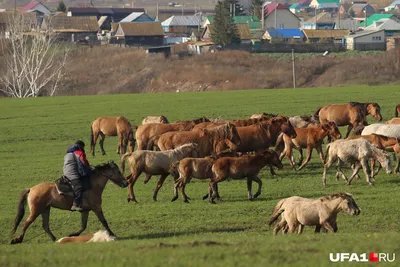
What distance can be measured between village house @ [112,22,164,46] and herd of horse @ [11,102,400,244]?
8725 centimetres

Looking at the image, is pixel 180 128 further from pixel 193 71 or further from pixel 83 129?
pixel 193 71

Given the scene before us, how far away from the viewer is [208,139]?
84.2 feet

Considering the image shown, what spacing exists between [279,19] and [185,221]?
129949 mm

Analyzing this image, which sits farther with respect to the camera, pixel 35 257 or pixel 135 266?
pixel 35 257

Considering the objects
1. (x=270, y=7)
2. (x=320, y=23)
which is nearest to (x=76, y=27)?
(x=270, y=7)

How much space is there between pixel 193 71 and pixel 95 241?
65290 mm

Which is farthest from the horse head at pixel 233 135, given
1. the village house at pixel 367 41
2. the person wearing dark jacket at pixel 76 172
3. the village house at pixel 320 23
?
the village house at pixel 320 23

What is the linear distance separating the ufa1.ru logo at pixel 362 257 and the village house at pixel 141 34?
107m

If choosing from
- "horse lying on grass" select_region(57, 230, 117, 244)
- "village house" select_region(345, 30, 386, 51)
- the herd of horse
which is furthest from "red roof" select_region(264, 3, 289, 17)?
"horse lying on grass" select_region(57, 230, 117, 244)

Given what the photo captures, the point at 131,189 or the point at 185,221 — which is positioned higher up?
the point at 131,189

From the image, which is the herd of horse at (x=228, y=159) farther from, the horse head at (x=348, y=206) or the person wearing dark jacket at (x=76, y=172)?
the person wearing dark jacket at (x=76, y=172)

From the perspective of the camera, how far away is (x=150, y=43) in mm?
119938

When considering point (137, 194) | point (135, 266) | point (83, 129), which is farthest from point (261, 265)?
point (83, 129)

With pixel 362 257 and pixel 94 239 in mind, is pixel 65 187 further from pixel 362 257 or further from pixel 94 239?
pixel 362 257
